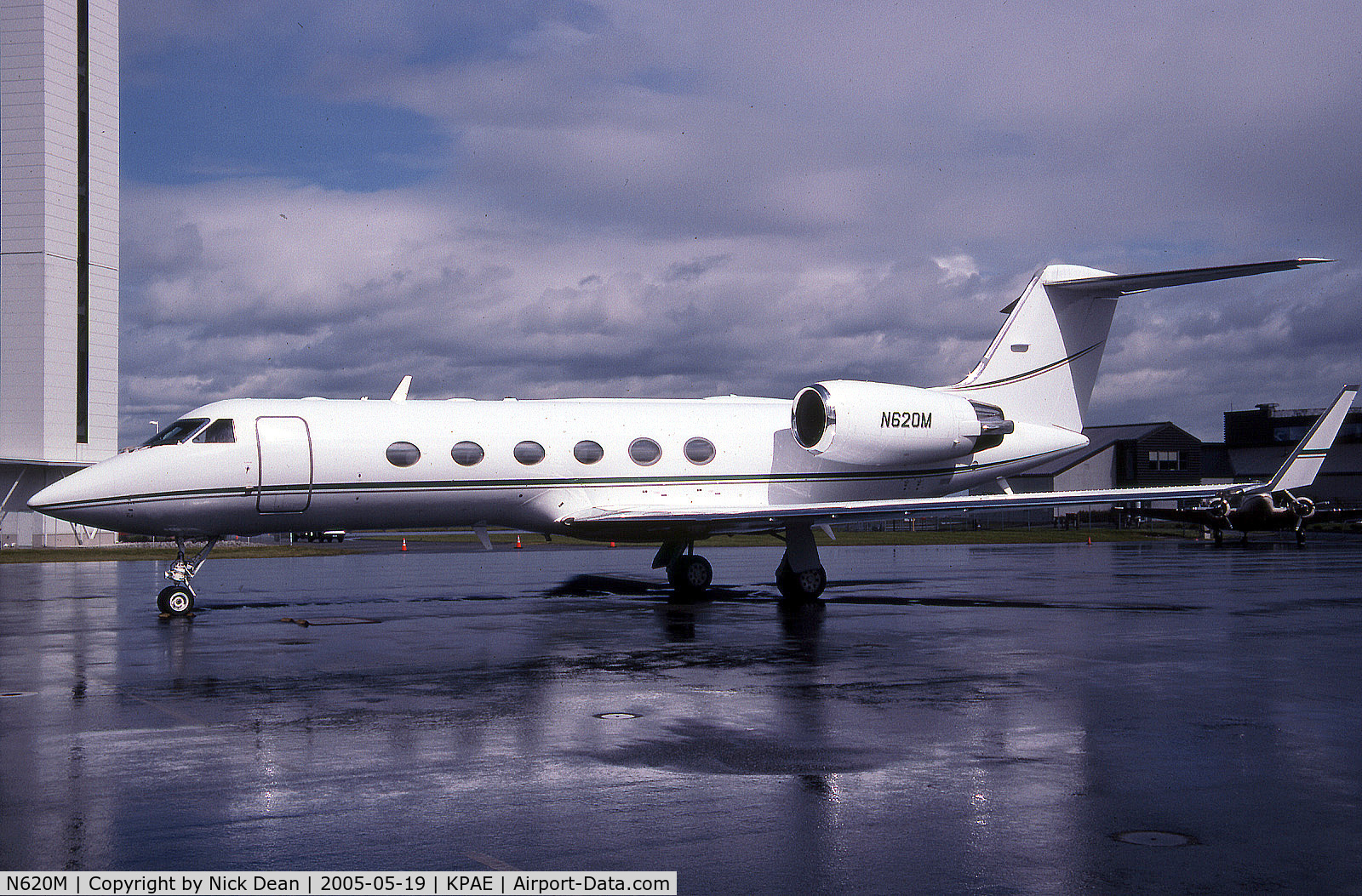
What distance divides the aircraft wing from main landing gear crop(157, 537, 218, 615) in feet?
19.0

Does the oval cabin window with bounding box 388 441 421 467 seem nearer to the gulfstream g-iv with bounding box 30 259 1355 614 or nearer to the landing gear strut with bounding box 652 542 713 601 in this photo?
the gulfstream g-iv with bounding box 30 259 1355 614

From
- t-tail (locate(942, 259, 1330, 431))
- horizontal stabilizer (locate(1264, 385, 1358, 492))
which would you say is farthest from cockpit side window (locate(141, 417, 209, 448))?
horizontal stabilizer (locate(1264, 385, 1358, 492))

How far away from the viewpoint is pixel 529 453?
19375mm

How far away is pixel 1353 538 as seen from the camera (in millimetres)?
52750

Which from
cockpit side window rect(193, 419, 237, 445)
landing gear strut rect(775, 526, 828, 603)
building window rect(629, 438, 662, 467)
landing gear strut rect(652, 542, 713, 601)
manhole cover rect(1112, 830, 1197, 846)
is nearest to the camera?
manhole cover rect(1112, 830, 1197, 846)

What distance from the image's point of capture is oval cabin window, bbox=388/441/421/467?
18.5m

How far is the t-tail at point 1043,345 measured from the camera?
73.3ft

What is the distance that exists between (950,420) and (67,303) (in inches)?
2199

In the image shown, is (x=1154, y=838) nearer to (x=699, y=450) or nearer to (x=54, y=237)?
(x=699, y=450)

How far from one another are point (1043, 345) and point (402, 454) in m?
12.3

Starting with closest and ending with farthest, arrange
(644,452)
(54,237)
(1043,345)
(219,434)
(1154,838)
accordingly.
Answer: (1154,838) < (219,434) < (644,452) < (1043,345) < (54,237)

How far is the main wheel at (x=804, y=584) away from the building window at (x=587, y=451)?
3637mm

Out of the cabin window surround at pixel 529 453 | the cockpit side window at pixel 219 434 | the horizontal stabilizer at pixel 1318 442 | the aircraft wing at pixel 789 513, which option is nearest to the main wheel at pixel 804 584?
the aircraft wing at pixel 789 513

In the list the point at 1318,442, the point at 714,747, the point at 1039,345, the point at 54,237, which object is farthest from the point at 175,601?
the point at 54,237
